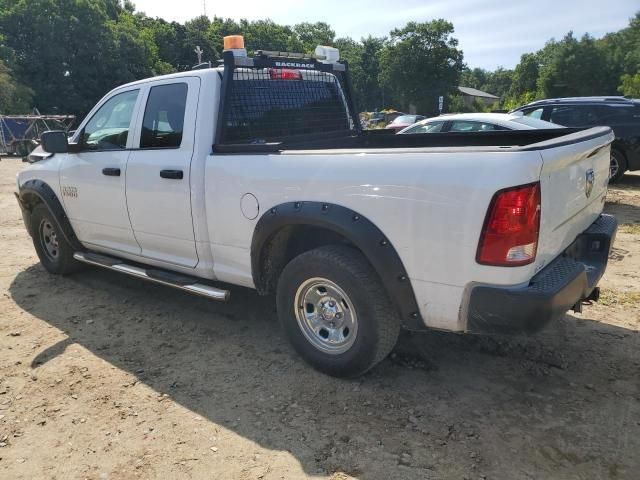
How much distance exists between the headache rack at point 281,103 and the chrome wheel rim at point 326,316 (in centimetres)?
95

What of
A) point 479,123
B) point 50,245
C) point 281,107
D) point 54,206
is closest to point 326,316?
point 281,107

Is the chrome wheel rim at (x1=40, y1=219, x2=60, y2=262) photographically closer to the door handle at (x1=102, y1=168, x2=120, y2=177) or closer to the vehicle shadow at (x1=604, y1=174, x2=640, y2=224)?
the door handle at (x1=102, y1=168, x2=120, y2=177)

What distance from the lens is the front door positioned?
4.22 metres

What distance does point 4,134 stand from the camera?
83.7 ft

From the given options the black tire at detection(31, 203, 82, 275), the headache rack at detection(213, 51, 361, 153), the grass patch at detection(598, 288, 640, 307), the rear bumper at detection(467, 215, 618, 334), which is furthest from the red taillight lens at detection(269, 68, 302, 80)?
the grass patch at detection(598, 288, 640, 307)

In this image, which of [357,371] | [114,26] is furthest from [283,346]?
[114,26]

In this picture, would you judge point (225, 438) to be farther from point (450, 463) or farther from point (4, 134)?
point (4, 134)

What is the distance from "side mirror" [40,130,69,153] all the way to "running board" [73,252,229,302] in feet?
3.31

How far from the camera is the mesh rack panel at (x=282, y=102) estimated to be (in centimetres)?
374

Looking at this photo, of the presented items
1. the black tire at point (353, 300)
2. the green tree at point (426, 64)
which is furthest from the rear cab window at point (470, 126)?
the green tree at point (426, 64)

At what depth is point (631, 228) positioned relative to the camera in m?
6.77

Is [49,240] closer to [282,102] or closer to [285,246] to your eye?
[282,102]

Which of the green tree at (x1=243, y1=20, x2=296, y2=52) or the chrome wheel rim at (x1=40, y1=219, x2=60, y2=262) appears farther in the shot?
the green tree at (x1=243, y1=20, x2=296, y2=52)

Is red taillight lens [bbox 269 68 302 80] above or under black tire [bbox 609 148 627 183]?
above
